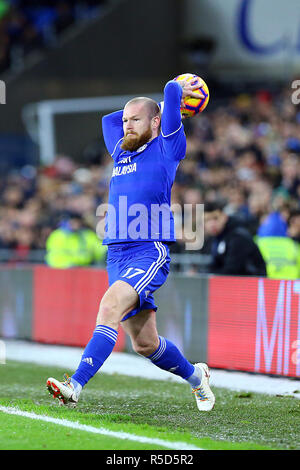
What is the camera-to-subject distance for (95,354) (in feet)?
19.8

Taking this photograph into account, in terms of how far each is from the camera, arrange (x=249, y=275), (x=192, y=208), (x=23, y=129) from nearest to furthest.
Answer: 1. (x=249, y=275)
2. (x=192, y=208)
3. (x=23, y=129)

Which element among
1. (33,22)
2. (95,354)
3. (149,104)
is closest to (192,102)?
(149,104)

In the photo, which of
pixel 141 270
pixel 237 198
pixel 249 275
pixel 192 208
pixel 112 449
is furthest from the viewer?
pixel 192 208

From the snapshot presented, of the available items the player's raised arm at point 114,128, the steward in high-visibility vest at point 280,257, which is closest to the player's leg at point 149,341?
the player's raised arm at point 114,128

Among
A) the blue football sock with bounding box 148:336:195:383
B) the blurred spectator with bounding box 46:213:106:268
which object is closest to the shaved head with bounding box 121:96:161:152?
the blue football sock with bounding box 148:336:195:383

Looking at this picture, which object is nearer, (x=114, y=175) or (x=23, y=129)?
(x=114, y=175)

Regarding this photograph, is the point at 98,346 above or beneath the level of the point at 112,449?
above

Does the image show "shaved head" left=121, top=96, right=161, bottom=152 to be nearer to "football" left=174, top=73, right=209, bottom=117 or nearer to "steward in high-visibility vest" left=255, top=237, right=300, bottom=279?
"football" left=174, top=73, right=209, bottom=117

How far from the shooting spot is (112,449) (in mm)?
5145

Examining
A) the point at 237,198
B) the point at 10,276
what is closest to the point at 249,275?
the point at 237,198

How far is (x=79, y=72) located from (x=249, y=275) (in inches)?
577

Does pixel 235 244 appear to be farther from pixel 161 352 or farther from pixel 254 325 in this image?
pixel 161 352

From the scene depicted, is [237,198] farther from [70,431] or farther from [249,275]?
[70,431]

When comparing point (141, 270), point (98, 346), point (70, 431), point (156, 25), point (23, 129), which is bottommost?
point (70, 431)
